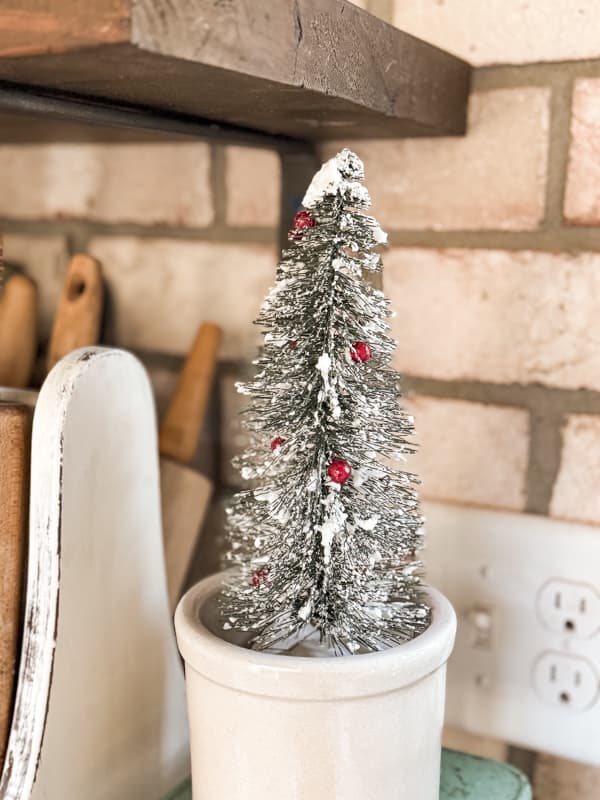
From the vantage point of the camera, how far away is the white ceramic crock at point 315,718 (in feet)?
1.47

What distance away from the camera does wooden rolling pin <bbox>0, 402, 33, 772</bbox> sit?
0.52 metres

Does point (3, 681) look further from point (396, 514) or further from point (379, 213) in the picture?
point (379, 213)

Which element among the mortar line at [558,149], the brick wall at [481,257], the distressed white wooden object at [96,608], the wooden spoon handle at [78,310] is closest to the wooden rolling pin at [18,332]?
the wooden spoon handle at [78,310]

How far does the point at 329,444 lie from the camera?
49cm

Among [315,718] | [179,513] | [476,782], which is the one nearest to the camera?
[315,718]

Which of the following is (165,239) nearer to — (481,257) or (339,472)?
(481,257)

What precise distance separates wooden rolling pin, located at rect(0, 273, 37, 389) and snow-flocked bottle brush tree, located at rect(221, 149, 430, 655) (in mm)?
360

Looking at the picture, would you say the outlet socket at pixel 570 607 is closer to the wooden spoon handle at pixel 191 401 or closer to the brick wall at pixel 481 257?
the brick wall at pixel 481 257

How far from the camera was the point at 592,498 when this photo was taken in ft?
2.14

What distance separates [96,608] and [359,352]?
0.23 m

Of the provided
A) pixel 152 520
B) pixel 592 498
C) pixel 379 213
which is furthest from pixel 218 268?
pixel 592 498

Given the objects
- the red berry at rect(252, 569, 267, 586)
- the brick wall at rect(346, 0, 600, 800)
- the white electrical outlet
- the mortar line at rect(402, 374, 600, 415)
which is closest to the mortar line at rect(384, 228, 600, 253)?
the brick wall at rect(346, 0, 600, 800)

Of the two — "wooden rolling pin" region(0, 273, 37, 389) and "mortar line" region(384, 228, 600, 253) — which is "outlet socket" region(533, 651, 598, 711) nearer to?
"mortar line" region(384, 228, 600, 253)

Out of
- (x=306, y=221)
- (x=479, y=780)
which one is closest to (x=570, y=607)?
(x=479, y=780)
